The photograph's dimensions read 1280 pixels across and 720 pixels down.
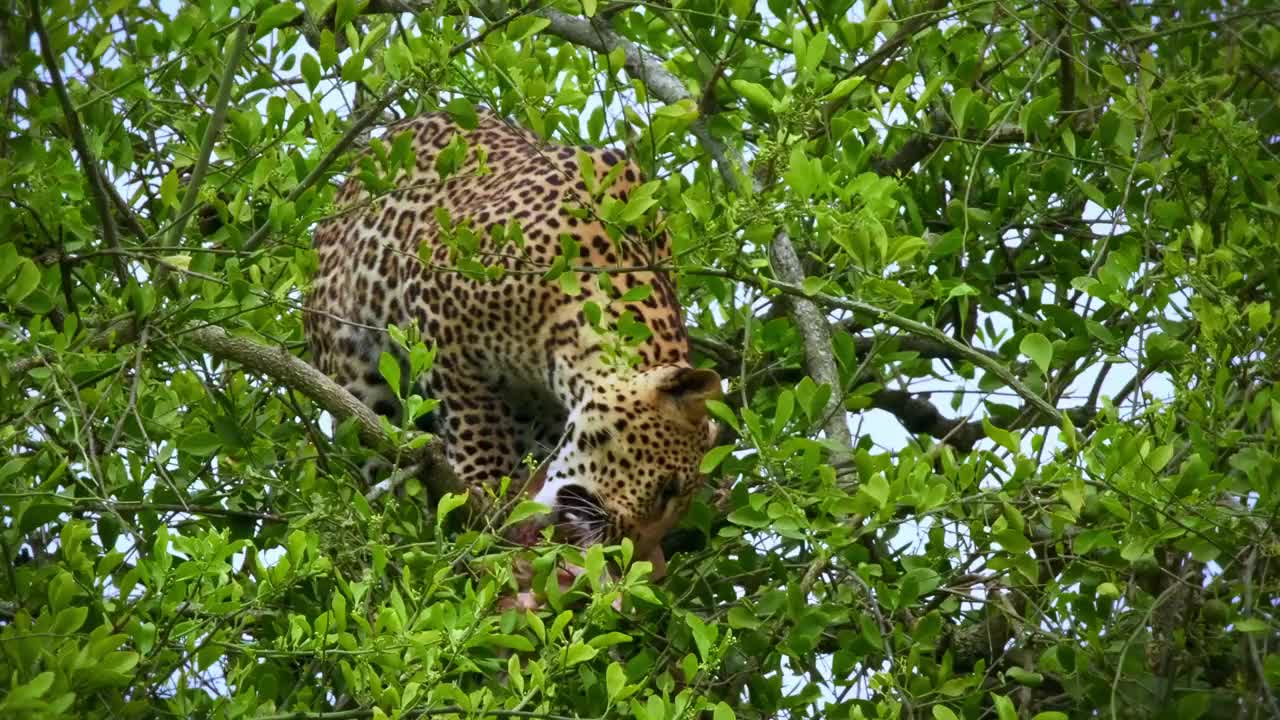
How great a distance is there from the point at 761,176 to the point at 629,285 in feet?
2.86

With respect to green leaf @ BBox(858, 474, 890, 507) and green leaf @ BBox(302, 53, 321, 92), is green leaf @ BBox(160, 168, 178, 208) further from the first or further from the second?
green leaf @ BBox(858, 474, 890, 507)

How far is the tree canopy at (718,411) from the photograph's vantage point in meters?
4.32

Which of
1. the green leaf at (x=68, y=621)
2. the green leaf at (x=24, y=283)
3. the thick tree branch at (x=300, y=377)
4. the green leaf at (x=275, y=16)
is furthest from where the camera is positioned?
the thick tree branch at (x=300, y=377)

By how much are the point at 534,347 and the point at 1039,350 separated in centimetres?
211

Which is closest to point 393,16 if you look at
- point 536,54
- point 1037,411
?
point 536,54

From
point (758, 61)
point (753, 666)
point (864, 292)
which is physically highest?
point (758, 61)

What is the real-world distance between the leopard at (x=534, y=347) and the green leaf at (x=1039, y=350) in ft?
4.15

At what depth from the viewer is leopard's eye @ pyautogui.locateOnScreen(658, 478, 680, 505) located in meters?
6.23

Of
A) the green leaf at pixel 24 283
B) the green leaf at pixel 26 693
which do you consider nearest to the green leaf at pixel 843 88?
Answer: the green leaf at pixel 24 283

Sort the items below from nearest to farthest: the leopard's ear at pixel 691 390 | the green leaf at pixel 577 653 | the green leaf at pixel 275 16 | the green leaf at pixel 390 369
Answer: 1. the green leaf at pixel 577 653
2. the green leaf at pixel 275 16
3. the green leaf at pixel 390 369
4. the leopard's ear at pixel 691 390

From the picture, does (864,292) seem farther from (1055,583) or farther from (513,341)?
(513,341)

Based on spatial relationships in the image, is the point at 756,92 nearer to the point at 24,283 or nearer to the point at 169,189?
the point at 169,189

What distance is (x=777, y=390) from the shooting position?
248 inches

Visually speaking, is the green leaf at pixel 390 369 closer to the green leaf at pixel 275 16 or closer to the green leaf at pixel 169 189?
the green leaf at pixel 169 189
